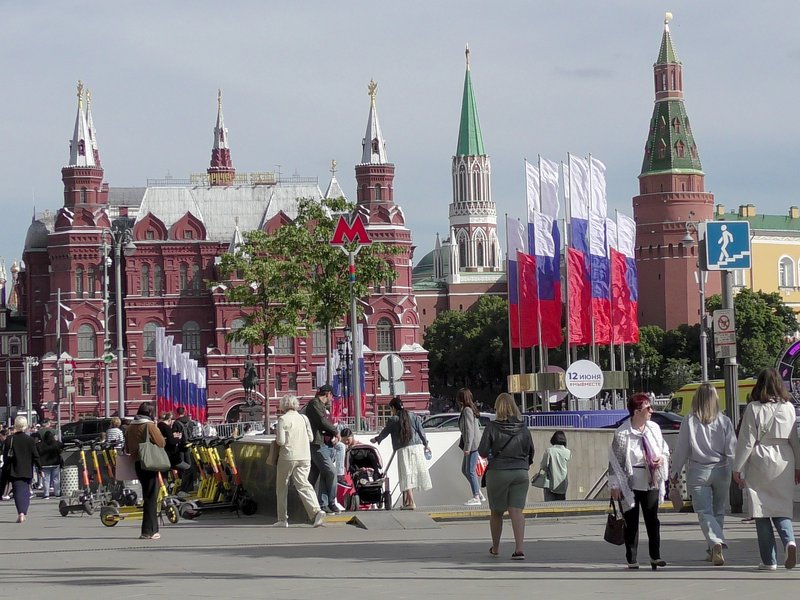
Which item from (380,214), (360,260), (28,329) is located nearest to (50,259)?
(28,329)

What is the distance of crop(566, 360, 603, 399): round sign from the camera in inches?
1291

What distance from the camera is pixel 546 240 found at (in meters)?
45.6

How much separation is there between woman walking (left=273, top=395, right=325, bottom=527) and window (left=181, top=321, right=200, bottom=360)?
96.4 metres

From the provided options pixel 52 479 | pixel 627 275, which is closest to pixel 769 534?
pixel 52 479

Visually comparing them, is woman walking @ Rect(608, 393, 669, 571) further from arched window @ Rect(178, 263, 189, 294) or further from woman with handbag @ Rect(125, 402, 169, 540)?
arched window @ Rect(178, 263, 189, 294)

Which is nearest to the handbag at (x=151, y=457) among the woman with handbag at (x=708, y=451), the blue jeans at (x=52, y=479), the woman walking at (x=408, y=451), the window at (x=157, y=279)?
the woman walking at (x=408, y=451)

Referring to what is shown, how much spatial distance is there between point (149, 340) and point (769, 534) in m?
104

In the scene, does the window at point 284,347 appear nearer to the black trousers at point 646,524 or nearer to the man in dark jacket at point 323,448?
the man in dark jacket at point 323,448

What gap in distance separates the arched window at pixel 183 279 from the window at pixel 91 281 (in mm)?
6138

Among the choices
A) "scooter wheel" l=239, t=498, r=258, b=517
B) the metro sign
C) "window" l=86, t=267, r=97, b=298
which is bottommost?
"scooter wheel" l=239, t=498, r=258, b=517

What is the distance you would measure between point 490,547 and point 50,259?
4046 inches

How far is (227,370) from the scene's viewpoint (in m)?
112

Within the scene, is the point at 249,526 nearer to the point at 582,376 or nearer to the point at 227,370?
the point at 582,376

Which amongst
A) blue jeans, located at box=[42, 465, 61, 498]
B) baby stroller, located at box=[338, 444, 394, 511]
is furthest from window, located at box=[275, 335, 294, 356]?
baby stroller, located at box=[338, 444, 394, 511]
